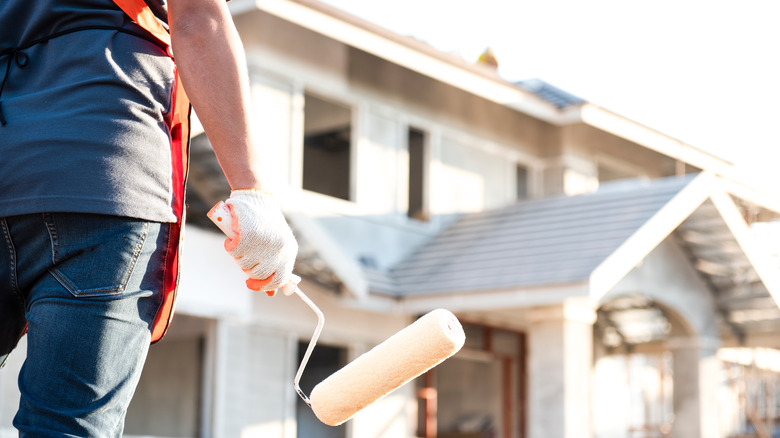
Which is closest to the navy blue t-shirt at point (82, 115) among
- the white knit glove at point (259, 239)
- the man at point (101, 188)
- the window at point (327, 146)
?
the man at point (101, 188)

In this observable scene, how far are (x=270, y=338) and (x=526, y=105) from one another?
544 cm

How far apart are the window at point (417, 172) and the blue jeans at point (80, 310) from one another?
13.9 m

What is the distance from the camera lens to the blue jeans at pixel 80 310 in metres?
1.53

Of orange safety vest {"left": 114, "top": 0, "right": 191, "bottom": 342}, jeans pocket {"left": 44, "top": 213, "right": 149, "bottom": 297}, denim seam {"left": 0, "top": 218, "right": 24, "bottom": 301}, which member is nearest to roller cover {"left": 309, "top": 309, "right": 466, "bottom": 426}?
orange safety vest {"left": 114, "top": 0, "right": 191, "bottom": 342}

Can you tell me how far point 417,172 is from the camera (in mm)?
15492

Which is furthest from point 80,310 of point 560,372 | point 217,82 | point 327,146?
point 327,146

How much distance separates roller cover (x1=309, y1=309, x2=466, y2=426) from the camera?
5.76ft

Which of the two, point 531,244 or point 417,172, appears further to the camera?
point 417,172

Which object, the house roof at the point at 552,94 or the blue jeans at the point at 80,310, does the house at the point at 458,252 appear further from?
the blue jeans at the point at 80,310

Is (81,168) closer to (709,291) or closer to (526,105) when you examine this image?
(526,105)

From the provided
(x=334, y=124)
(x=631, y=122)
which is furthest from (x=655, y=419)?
(x=334, y=124)

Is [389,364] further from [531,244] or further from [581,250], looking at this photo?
[531,244]

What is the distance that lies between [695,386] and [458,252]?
14.8 ft

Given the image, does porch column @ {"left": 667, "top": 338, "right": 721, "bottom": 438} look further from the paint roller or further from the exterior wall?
the paint roller
